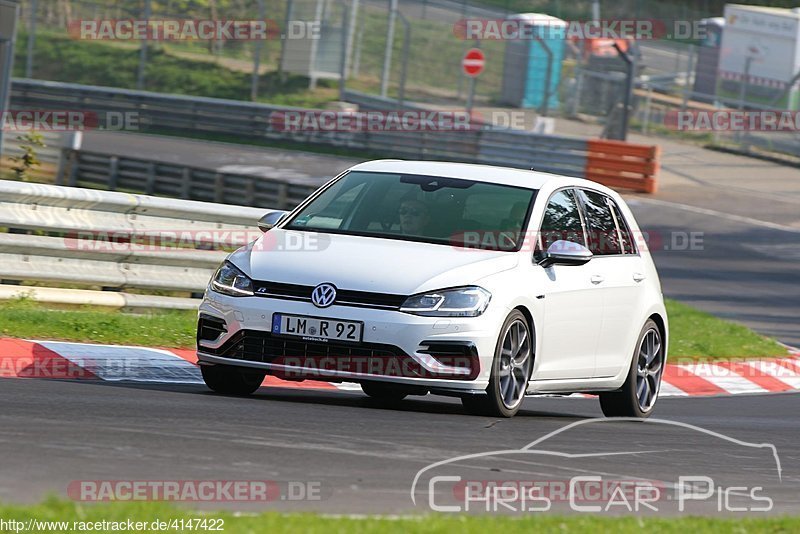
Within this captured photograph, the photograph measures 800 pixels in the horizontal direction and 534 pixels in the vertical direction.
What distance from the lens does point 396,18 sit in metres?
38.4

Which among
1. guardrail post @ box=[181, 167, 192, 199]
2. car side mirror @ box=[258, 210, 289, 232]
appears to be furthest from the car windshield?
guardrail post @ box=[181, 167, 192, 199]

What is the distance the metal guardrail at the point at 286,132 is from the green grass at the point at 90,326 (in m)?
19.5

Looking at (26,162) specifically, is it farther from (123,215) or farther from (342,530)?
(342,530)

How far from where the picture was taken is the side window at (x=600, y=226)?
10.0 m

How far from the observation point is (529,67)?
1497 inches

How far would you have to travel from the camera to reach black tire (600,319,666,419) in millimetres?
10258

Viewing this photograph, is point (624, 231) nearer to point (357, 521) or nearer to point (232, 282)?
point (232, 282)

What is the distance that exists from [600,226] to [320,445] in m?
3.83

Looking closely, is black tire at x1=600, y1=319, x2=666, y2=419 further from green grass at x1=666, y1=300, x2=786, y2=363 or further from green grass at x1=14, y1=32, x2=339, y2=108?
green grass at x1=14, y1=32, x2=339, y2=108

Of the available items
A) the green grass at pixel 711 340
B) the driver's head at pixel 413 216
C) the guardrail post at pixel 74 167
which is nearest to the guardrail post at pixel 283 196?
the guardrail post at pixel 74 167

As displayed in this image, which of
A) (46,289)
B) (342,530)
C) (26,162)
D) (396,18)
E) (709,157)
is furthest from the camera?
(396,18)

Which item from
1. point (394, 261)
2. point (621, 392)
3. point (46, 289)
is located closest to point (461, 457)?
point (394, 261)

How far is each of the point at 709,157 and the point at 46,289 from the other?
26.4 meters

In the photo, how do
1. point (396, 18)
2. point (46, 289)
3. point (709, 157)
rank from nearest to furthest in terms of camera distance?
point (46, 289) < point (709, 157) < point (396, 18)
